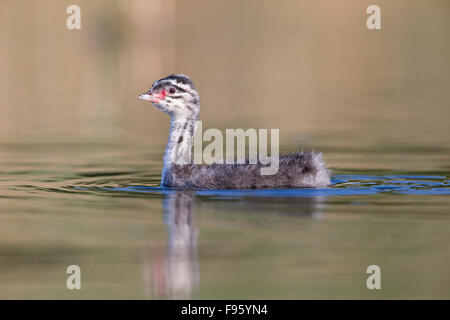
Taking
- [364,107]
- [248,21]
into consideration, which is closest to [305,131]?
[364,107]

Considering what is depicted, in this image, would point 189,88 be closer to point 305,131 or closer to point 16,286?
point 16,286

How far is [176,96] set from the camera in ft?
53.3

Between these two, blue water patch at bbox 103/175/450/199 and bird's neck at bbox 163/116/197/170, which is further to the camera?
bird's neck at bbox 163/116/197/170

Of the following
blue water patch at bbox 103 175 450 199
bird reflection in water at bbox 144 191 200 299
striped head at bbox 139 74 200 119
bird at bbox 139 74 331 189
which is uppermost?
striped head at bbox 139 74 200 119

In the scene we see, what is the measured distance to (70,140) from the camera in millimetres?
22875

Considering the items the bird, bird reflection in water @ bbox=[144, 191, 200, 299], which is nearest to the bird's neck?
the bird

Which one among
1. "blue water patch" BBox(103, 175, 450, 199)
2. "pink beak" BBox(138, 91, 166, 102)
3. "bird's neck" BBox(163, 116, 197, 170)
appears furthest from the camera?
"bird's neck" BBox(163, 116, 197, 170)

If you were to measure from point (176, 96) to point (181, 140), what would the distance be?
0.71 m

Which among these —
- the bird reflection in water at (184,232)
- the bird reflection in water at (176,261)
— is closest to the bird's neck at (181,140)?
the bird reflection in water at (184,232)

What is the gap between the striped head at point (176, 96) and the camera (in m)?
16.1

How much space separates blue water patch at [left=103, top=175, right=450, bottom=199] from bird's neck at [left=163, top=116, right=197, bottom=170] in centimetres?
64

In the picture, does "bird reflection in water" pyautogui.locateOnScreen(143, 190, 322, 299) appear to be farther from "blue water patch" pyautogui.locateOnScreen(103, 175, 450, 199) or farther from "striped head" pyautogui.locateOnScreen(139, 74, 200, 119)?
"striped head" pyautogui.locateOnScreen(139, 74, 200, 119)

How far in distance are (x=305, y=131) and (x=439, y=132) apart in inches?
122

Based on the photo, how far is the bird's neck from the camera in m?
16.4
